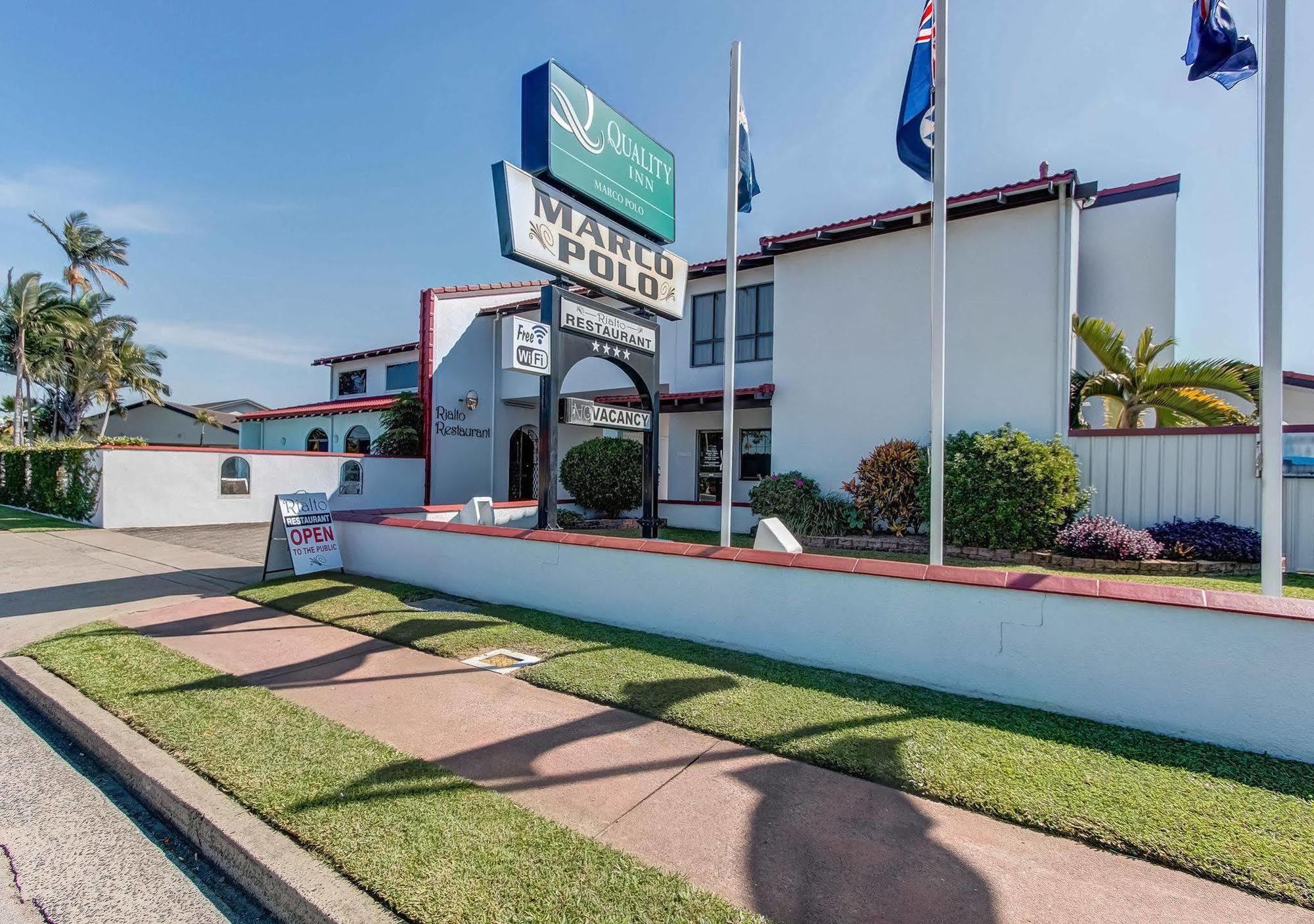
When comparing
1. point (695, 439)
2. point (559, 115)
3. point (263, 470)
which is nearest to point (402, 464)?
point (263, 470)

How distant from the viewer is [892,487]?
11.1m

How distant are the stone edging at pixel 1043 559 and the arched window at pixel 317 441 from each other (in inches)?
669

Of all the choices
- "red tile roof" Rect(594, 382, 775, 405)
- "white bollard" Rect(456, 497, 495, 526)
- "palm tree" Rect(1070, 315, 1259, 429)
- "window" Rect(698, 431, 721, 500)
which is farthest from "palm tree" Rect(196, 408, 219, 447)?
"palm tree" Rect(1070, 315, 1259, 429)

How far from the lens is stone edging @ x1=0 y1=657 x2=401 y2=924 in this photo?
8.13 feet

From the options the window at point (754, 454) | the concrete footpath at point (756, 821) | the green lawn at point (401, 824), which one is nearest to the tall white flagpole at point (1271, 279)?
the concrete footpath at point (756, 821)

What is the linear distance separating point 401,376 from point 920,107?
64.9 ft

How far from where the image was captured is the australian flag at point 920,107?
242 inches

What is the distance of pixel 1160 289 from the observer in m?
13.4

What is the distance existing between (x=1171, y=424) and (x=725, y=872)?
1236 centimetres

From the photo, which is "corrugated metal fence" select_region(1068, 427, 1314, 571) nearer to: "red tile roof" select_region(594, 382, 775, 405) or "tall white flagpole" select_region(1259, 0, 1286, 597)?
"tall white flagpole" select_region(1259, 0, 1286, 597)

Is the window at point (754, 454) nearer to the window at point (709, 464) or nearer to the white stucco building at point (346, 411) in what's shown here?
the window at point (709, 464)

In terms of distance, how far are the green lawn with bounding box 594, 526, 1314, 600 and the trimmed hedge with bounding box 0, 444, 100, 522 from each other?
13.3 metres

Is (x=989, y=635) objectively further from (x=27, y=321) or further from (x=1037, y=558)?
(x=27, y=321)

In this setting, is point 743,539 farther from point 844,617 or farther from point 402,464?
point 402,464
